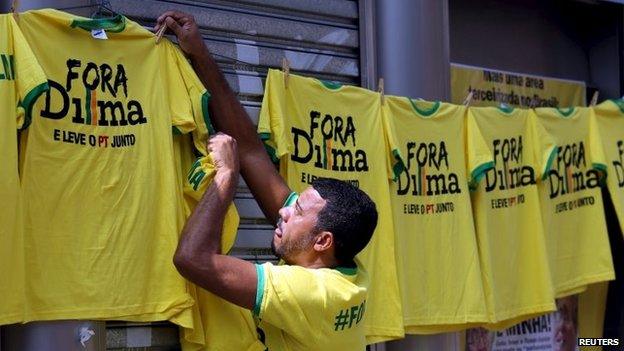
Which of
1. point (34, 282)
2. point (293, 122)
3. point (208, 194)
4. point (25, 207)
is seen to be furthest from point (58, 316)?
point (293, 122)

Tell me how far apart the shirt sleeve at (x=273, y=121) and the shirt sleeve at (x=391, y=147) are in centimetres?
67

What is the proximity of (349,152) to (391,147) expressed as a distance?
0.76ft

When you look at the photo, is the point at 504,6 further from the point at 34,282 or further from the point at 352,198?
→ the point at 34,282

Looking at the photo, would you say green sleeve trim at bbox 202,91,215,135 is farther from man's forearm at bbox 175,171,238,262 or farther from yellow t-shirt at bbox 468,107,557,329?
yellow t-shirt at bbox 468,107,557,329

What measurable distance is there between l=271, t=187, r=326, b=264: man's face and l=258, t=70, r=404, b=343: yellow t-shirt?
0.68 meters

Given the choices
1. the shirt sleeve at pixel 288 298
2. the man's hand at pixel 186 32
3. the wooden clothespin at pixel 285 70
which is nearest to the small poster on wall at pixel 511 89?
the wooden clothespin at pixel 285 70

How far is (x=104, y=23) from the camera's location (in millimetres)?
4102

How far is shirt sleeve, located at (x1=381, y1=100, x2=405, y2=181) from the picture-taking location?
512 centimetres

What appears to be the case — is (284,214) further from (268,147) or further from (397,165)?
(397,165)

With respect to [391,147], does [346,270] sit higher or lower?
lower

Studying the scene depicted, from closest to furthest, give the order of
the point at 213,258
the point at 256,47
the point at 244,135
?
the point at 213,258 < the point at 244,135 < the point at 256,47

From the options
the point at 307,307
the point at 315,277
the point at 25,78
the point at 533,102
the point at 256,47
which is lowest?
the point at 307,307

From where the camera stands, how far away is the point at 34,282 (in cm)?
382

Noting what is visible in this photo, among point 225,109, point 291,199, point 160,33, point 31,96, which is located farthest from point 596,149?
point 31,96
